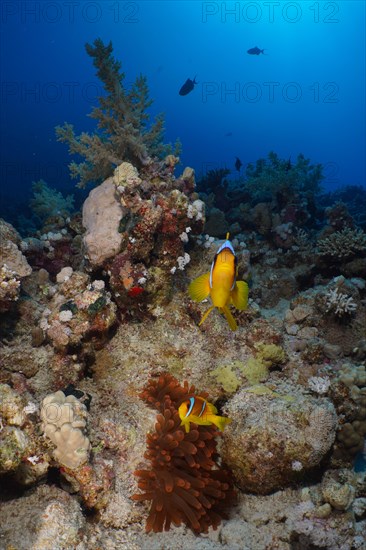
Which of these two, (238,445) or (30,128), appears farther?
(30,128)

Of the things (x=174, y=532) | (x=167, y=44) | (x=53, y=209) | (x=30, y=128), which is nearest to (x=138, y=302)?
(x=174, y=532)

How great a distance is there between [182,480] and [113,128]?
201 inches

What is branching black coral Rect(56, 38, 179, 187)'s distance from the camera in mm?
5500

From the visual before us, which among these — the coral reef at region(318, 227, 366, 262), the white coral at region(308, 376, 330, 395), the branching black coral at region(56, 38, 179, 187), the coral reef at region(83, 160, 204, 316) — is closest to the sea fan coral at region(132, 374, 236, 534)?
the white coral at region(308, 376, 330, 395)

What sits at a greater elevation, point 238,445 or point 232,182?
point 232,182

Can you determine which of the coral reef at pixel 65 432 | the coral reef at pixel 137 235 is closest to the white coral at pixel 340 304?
the coral reef at pixel 137 235

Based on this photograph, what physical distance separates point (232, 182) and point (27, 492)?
11.8 meters

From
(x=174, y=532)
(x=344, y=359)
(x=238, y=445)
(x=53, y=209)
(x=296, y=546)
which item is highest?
(x=53, y=209)

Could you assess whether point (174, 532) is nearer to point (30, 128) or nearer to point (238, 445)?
point (238, 445)

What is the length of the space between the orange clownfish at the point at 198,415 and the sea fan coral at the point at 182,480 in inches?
7.4

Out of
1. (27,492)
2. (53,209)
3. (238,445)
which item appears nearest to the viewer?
(27,492)

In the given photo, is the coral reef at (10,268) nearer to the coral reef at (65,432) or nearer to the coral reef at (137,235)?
the coral reef at (137,235)

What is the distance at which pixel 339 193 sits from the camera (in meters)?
20.9

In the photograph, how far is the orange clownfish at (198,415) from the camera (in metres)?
3.35
